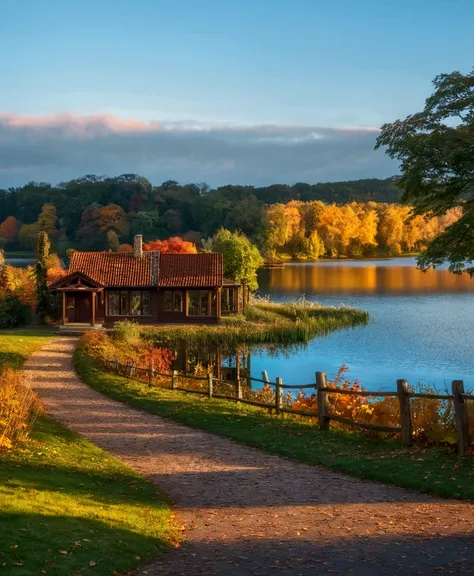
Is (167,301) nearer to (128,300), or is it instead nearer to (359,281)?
(128,300)

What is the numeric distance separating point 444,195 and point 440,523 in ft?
39.6

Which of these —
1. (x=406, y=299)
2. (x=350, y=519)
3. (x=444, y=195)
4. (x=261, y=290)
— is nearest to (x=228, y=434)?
(x=350, y=519)

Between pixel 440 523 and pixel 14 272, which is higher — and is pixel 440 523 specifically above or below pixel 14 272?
below

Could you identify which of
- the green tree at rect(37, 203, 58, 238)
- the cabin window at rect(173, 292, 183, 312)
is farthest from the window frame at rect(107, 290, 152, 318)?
the green tree at rect(37, 203, 58, 238)

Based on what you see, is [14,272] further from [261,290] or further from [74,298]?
[261,290]

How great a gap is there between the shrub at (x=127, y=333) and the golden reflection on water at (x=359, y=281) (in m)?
36.2

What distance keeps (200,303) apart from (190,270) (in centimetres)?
228

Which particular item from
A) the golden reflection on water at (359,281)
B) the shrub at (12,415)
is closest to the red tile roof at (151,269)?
the shrub at (12,415)

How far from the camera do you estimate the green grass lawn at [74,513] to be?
24.0 feet

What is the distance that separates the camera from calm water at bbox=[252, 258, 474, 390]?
106 ft

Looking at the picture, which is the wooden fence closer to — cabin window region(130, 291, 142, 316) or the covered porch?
the covered porch

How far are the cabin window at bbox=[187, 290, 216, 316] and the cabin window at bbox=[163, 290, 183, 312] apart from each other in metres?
0.62

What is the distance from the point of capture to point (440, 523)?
9.26 metres

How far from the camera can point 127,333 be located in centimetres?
3703
